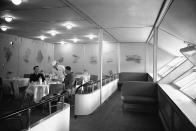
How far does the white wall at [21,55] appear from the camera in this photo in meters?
8.59

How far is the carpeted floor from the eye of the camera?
411 centimetres

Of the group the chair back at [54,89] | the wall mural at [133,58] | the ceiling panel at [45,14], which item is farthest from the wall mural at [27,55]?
the wall mural at [133,58]

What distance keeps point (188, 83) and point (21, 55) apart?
8.42 metres

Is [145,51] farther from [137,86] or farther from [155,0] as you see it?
[155,0]

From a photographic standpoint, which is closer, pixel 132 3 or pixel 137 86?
pixel 132 3

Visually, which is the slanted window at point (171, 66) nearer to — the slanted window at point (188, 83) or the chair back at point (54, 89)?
the slanted window at point (188, 83)

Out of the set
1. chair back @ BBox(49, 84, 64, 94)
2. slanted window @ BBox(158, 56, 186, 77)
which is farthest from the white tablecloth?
slanted window @ BBox(158, 56, 186, 77)

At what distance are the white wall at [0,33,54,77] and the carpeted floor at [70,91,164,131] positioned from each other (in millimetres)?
5678

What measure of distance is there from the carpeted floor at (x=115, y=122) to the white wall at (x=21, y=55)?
5.68 m

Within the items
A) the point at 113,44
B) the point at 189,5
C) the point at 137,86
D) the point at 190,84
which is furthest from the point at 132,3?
the point at 113,44

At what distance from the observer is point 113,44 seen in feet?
39.8

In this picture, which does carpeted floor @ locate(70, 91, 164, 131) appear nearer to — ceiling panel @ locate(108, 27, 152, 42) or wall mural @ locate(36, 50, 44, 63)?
ceiling panel @ locate(108, 27, 152, 42)

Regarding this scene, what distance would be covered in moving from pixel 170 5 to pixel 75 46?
9.64 meters

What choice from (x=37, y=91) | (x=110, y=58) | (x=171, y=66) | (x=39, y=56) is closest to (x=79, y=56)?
(x=110, y=58)
